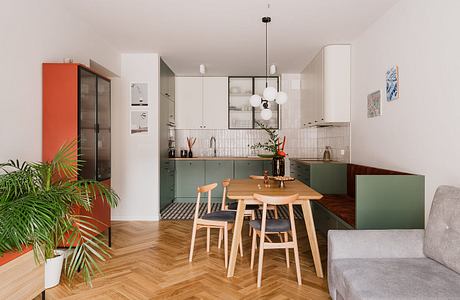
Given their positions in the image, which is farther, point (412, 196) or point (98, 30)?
point (98, 30)

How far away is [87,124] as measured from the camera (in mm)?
3070

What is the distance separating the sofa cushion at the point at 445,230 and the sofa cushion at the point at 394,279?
64 millimetres

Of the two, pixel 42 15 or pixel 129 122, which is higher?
pixel 42 15

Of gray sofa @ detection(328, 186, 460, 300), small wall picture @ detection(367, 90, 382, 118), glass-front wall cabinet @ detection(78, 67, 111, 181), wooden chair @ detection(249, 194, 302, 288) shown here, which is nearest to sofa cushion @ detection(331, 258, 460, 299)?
gray sofa @ detection(328, 186, 460, 300)

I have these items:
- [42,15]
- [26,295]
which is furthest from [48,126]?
[26,295]

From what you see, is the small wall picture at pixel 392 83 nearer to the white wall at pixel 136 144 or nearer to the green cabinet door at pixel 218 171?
the white wall at pixel 136 144

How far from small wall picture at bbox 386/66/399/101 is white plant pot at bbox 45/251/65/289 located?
361 cm

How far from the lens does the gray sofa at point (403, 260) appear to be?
162cm

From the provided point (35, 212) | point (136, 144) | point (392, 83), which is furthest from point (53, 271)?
point (392, 83)

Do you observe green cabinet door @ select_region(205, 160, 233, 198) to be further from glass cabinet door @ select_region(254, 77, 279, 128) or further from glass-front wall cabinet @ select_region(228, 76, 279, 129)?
glass cabinet door @ select_region(254, 77, 279, 128)

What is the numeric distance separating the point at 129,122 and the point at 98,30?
4.77 ft

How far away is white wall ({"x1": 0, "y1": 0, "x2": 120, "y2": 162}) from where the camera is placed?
238cm

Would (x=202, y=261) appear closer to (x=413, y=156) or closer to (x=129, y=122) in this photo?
(x=413, y=156)

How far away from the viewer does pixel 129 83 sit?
4793mm
